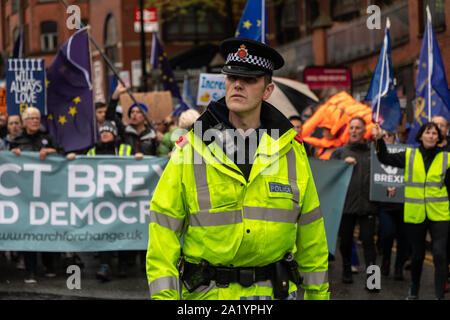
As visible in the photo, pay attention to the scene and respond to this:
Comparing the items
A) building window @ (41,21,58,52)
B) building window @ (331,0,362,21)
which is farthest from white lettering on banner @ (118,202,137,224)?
building window @ (41,21,58,52)

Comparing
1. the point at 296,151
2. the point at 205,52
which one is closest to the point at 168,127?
the point at 296,151

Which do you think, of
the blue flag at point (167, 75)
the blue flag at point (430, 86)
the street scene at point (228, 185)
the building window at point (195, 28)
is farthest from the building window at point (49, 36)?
the blue flag at point (430, 86)

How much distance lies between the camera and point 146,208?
395 inches

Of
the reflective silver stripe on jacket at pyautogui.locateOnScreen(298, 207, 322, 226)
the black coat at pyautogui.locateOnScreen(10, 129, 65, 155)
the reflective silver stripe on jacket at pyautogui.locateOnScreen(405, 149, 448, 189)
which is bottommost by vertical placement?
the reflective silver stripe on jacket at pyautogui.locateOnScreen(405, 149, 448, 189)

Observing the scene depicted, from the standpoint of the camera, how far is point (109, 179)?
32.9 feet

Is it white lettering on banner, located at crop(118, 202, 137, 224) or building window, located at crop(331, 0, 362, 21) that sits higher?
building window, located at crop(331, 0, 362, 21)

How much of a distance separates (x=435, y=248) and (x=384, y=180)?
2131 millimetres

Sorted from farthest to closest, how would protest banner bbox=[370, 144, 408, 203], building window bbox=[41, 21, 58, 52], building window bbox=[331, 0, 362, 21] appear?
building window bbox=[41, 21, 58, 52]
building window bbox=[331, 0, 362, 21]
protest banner bbox=[370, 144, 408, 203]

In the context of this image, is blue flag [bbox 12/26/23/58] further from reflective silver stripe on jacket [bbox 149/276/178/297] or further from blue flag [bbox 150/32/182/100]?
reflective silver stripe on jacket [bbox 149/276/178/297]

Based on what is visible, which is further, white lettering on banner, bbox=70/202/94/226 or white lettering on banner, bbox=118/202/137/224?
white lettering on banner, bbox=118/202/137/224

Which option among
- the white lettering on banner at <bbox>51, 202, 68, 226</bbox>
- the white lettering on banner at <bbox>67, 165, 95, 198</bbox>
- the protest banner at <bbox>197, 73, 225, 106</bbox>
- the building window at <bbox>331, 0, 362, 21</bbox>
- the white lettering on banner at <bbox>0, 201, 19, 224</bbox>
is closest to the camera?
the white lettering on banner at <bbox>0, 201, 19, 224</bbox>

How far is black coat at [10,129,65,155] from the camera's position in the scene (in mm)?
10305

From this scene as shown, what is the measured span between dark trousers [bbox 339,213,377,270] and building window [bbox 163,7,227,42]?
33.8 metres
